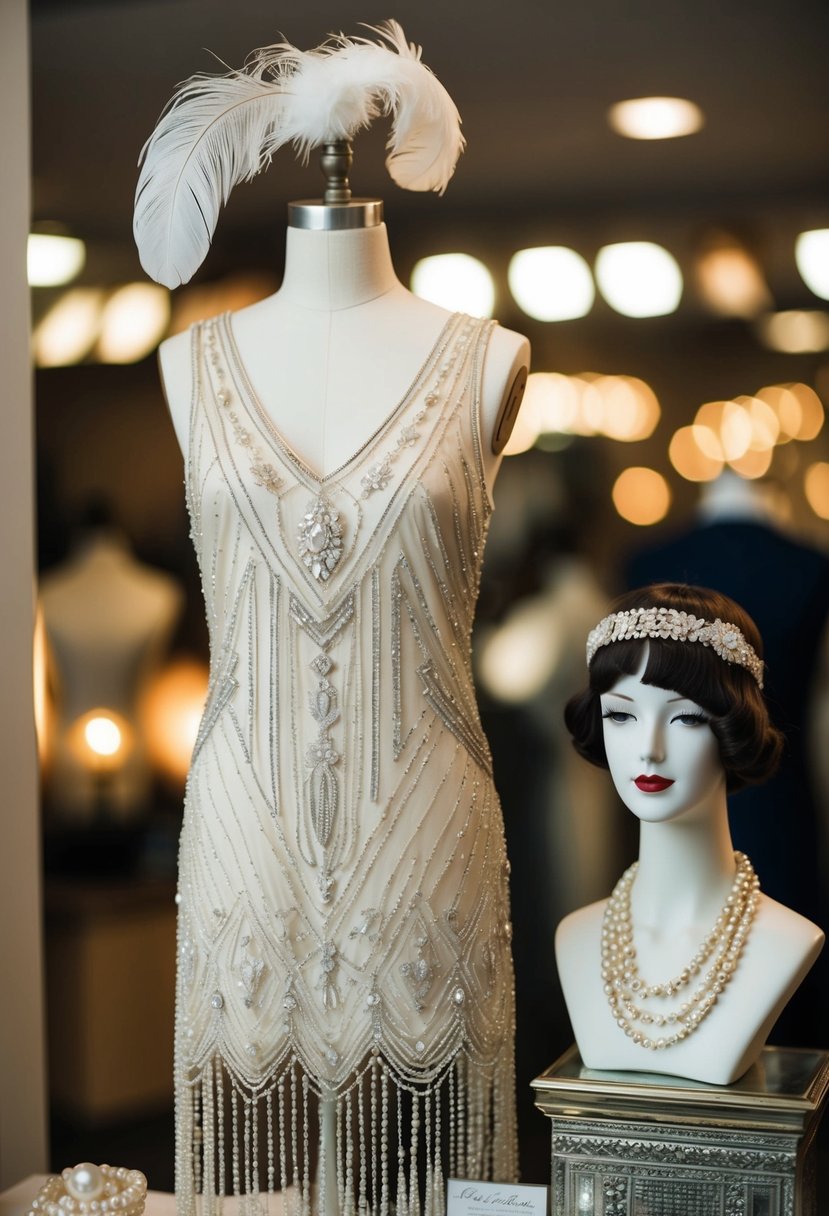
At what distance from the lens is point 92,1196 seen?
7.06 feet

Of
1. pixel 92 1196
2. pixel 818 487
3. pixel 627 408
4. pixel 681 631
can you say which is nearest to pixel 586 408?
pixel 627 408

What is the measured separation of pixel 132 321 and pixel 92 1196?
1635mm

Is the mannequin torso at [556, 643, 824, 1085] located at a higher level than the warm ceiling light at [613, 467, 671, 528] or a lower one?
lower

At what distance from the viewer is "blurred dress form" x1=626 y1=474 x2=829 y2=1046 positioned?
2686 mm

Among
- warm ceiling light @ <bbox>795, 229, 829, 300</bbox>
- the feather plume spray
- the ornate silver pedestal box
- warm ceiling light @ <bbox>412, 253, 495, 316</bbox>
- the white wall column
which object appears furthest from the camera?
the white wall column

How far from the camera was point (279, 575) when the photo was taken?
2014 mm

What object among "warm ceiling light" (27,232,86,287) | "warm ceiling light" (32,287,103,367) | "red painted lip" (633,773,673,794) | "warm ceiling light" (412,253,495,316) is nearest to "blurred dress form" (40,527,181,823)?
"warm ceiling light" (32,287,103,367)

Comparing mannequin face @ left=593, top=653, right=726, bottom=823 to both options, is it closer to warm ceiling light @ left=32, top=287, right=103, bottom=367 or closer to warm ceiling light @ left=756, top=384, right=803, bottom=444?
warm ceiling light @ left=756, top=384, right=803, bottom=444

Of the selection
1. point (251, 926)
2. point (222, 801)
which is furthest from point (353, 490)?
point (251, 926)

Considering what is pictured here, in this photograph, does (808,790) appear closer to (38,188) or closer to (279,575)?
(279,575)

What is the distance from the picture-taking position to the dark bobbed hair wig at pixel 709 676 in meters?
1.93

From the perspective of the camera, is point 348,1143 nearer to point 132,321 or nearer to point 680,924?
point 680,924

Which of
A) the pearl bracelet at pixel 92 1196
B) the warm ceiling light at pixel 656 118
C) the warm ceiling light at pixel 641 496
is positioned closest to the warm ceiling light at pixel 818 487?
the warm ceiling light at pixel 641 496

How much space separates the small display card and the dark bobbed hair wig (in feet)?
1.87
